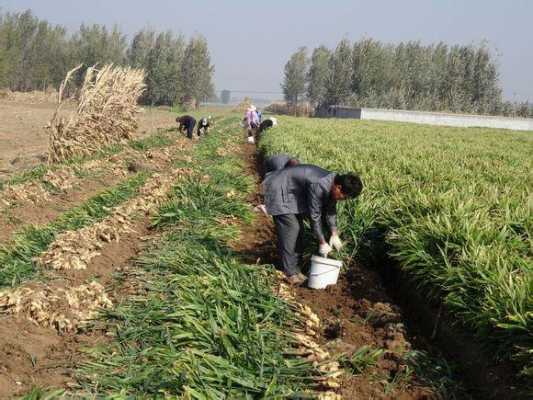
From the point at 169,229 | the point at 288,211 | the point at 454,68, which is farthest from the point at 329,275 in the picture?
the point at 454,68

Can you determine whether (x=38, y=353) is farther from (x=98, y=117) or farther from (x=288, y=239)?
(x=98, y=117)

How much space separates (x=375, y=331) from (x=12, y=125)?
2084 cm

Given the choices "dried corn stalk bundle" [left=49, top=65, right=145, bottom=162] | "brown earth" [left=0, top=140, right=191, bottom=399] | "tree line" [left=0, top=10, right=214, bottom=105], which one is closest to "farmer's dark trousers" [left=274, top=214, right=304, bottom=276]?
"brown earth" [left=0, top=140, right=191, bottom=399]

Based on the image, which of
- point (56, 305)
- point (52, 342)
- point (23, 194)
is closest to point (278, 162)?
point (56, 305)

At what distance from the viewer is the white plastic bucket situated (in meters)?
5.12

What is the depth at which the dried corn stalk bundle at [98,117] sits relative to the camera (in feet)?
39.3

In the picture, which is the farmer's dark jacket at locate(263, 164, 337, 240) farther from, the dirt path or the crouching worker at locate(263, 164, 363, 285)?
the dirt path

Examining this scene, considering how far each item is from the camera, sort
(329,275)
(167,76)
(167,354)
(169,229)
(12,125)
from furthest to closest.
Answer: (167,76) → (12,125) → (169,229) → (329,275) → (167,354)

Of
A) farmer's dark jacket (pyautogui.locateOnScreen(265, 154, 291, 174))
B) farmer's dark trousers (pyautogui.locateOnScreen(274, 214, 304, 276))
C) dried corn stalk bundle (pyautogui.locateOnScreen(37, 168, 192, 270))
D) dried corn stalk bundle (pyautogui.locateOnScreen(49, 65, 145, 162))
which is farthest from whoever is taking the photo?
dried corn stalk bundle (pyautogui.locateOnScreen(49, 65, 145, 162))

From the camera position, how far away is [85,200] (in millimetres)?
8328

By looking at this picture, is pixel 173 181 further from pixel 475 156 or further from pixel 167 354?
pixel 475 156

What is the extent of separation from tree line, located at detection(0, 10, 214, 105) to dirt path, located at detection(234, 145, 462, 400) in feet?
190

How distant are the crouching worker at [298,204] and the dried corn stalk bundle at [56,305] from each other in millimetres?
1874

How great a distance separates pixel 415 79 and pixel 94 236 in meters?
69.7
